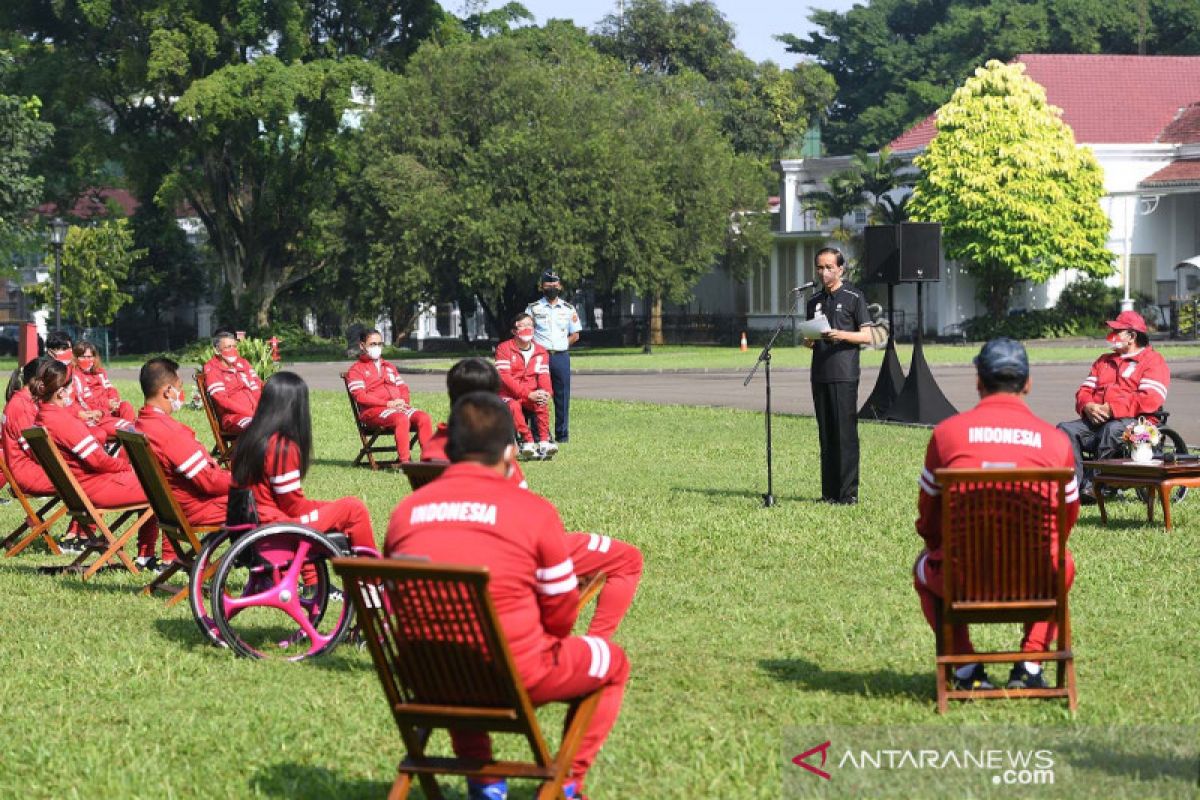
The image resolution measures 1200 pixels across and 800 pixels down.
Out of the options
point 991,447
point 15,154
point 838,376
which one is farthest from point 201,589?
point 15,154

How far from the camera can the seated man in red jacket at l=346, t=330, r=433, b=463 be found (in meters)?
18.8

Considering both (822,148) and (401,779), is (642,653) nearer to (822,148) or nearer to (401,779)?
(401,779)

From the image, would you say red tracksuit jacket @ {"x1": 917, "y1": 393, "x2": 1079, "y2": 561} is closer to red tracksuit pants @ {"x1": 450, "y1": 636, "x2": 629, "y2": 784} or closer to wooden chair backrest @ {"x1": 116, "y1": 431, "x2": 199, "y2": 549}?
red tracksuit pants @ {"x1": 450, "y1": 636, "x2": 629, "y2": 784}

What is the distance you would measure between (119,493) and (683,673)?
5.05 metres

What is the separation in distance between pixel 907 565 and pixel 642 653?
10.2ft

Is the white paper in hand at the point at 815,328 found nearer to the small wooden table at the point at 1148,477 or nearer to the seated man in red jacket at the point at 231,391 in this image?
the small wooden table at the point at 1148,477

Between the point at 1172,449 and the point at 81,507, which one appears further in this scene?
the point at 1172,449

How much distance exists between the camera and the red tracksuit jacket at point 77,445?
Answer: 1151 centimetres

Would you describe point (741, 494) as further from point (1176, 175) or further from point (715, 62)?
point (715, 62)

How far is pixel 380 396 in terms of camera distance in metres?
19.1

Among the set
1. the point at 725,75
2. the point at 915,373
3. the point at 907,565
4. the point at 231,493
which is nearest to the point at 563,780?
the point at 231,493

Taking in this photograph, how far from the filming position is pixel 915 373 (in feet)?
77.2

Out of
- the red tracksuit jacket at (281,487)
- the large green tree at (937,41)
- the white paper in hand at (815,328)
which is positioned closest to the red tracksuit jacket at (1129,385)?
the white paper in hand at (815,328)

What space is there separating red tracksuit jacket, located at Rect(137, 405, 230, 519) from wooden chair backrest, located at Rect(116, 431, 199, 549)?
14cm
